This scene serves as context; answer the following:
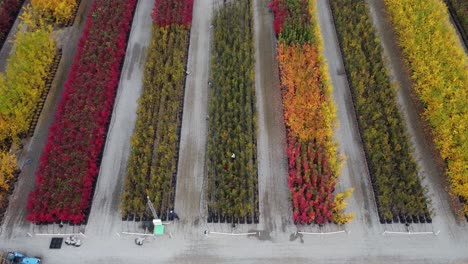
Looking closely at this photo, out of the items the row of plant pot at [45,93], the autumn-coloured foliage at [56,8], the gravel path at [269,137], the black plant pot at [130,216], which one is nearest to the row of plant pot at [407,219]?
the gravel path at [269,137]

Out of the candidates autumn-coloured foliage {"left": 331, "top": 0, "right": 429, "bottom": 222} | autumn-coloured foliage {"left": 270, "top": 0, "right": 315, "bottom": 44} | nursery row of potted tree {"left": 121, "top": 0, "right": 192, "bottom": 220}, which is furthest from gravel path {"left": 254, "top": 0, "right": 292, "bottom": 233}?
nursery row of potted tree {"left": 121, "top": 0, "right": 192, "bottom": 220}

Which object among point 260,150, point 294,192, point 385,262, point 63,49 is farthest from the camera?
point 63,49

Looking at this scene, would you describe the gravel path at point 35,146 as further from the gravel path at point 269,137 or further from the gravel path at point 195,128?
the gravel path at point 269,137

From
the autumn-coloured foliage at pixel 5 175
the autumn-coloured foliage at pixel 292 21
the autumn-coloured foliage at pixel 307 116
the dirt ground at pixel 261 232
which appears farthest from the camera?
the autumn-coloured foliage at pixel 292 21

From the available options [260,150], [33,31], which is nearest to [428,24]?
[260,150]

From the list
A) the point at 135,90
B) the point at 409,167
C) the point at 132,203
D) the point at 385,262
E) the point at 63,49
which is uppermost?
the point at 63,49

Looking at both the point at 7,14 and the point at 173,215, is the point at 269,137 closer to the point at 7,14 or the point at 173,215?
the point at 173,215

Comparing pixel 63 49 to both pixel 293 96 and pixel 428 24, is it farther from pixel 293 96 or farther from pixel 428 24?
pixel 428 24

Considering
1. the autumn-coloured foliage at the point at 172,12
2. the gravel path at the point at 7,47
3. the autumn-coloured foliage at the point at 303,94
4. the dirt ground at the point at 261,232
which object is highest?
the autumn-coloured foliage at the point at 172,12
